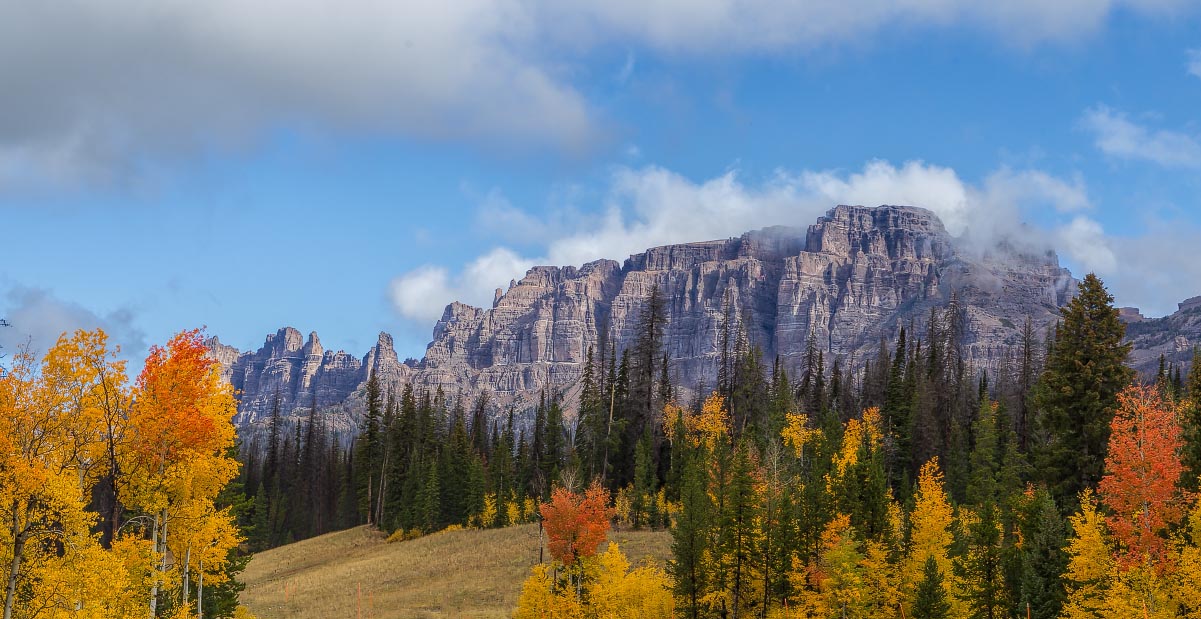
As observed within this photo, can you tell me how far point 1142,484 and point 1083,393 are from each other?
8.38 meters

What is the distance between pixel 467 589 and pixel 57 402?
3655cm

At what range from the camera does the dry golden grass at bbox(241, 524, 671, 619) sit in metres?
53.9

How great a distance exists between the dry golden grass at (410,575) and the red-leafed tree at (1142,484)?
25.4 metres

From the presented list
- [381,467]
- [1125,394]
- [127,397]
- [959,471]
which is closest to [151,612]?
[127,397]

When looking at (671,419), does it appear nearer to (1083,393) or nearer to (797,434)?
(797,434)

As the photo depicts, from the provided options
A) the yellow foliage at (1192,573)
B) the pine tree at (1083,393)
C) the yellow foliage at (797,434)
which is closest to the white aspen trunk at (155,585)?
the yellow foliage at (1192,573)

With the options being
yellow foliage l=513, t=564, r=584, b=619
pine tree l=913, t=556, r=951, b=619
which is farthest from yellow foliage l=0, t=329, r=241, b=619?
pine tree l=913, t=556, r=951, b=619

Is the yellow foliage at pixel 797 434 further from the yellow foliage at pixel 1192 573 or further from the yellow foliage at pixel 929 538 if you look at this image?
the yellow foliage at pixel 1192 573

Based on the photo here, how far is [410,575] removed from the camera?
6550cm

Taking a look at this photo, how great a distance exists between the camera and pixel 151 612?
25938 millimetres

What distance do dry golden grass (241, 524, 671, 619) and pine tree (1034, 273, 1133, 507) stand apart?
22870 mm

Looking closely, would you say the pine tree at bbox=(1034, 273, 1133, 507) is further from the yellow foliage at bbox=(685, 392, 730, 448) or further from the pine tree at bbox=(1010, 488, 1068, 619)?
the yellow foliage at bbox=(685, 392, 730, 448)

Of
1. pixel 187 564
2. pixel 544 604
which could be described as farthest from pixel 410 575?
pixel 187 564

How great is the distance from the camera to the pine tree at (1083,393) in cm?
4238
